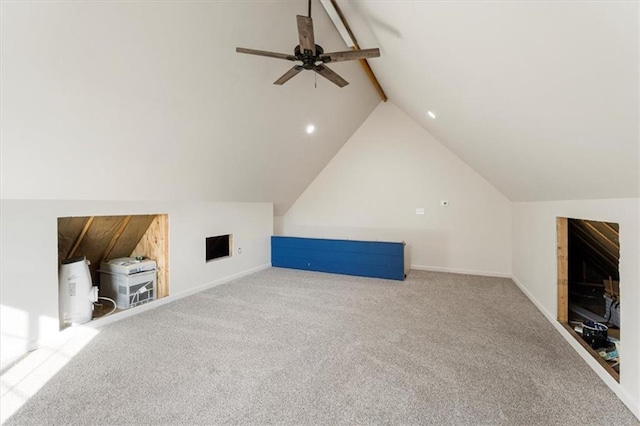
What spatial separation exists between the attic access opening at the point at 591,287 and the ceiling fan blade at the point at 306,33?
3209 mm

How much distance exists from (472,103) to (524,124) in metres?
0.59

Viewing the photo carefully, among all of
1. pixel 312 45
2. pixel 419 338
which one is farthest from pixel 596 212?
pixel 312 45

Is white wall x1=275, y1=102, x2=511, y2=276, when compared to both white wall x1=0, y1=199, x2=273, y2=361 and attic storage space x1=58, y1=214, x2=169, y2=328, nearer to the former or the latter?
attic storage space x1=58, y1=214, x2=169, y2=328

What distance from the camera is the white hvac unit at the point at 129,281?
3.75 m

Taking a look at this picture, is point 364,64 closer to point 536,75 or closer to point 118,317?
point 536,75

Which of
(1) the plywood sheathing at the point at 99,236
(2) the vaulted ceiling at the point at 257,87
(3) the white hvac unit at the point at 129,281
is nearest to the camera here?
(2) the vaulted ceiling at the point at 257,87

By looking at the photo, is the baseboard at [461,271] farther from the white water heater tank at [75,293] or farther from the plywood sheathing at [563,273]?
the white water heater tank at [75,293]

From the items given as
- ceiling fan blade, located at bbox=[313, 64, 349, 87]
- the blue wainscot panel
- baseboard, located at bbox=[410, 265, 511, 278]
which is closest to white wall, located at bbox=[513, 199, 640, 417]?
baseboard, located at bbox=[410, 265, 511, 278]

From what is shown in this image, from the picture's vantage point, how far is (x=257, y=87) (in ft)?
11.0

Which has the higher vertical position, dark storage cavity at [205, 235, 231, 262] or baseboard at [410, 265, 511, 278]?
dark storage cavity at [205, 235, 231, 262]

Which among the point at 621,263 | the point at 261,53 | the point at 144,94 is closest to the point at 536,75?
the point at 621,263

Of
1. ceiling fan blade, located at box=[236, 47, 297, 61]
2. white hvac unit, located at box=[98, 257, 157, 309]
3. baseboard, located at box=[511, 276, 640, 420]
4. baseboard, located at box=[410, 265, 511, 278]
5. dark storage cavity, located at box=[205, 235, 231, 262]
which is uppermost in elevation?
ceiling fan blade, located at box=[236, 47, 297, 61]

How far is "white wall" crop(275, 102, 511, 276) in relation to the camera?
5.63 m

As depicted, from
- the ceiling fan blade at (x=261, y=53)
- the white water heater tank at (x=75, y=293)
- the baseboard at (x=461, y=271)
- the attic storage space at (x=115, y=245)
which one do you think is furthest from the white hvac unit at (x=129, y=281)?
the baseboard at (x=461, y=271)
